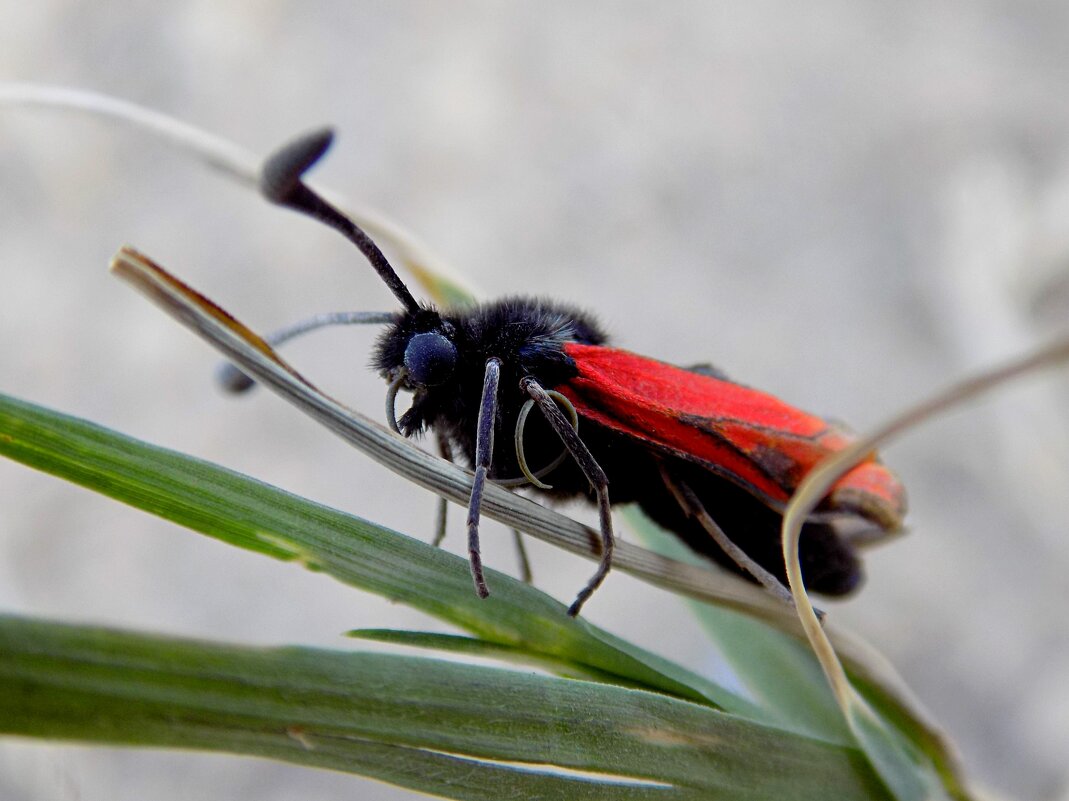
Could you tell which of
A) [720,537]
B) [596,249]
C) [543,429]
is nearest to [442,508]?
[543,429]

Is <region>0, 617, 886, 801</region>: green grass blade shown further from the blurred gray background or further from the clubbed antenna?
the blurred gray background

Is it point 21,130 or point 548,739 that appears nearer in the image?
point 548,739

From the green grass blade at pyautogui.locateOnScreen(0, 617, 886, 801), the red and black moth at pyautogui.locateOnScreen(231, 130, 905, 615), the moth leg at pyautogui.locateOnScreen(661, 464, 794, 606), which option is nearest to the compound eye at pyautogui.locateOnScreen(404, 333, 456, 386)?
the red and black moth at pyautogui.locateOnScreen(231, 130, 905, 615)

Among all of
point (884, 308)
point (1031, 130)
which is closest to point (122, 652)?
point (884, 308)

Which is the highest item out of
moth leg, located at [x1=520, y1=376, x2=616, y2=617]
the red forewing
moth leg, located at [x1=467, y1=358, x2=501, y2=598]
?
the red forewing

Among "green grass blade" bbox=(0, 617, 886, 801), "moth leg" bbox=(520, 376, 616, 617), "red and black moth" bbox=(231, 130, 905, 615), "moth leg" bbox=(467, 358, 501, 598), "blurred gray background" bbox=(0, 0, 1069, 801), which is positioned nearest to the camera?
"green grass blade" bbox=(0, 617, 886, 801)

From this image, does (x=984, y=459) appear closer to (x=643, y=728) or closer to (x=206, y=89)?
(x=643, y=728)
